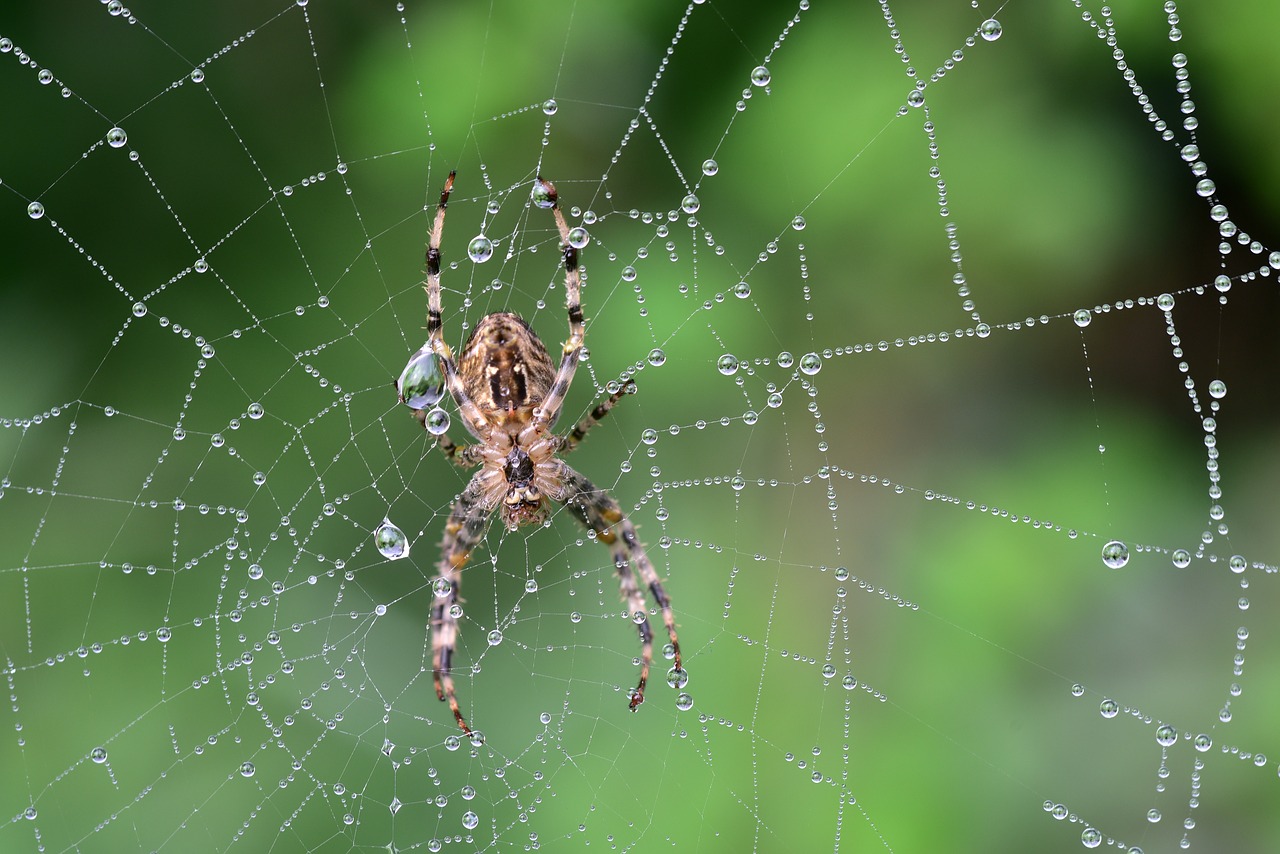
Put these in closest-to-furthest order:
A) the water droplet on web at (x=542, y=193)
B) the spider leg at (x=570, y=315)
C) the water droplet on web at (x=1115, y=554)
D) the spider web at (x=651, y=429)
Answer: the water droplet on web at (x=542, y=193), the spider leg at (x=570, y=315), the water droplet on web at (x=1115, y=554), the spider web at (x=651, y=429)

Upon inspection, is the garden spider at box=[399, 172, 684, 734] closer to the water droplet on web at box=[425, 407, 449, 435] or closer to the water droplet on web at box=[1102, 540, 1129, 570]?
the water droplet on web at box=[425, 407, 449, 435]

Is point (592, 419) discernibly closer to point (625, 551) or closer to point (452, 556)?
point (625, 551)

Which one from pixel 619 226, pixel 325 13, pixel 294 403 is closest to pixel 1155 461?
pixel 619 226

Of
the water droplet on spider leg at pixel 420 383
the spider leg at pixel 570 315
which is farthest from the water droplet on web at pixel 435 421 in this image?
the spider leg at pixel 570 315

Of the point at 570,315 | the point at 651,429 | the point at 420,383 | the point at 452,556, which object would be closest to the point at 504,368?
the point at 570,315

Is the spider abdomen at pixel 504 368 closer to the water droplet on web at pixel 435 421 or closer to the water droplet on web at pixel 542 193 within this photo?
the water droplet on web at pixel 435 421

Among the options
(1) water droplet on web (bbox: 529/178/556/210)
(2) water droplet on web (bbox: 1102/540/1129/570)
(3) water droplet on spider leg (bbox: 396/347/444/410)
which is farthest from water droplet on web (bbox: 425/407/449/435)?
(2) water droplet on web (bbox: 1102/540/1129/570)
